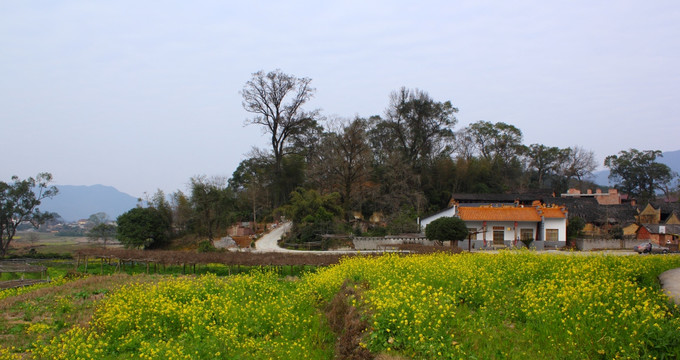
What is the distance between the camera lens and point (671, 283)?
28.1 ft

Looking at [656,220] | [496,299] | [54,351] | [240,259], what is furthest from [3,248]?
[656,220]

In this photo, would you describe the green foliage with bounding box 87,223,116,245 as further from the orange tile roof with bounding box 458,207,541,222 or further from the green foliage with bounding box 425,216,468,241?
the orange tile roof with bounding box 458,207,541,222

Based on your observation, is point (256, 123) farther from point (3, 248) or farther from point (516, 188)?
point (516, 188)

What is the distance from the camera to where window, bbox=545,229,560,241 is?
35.8m

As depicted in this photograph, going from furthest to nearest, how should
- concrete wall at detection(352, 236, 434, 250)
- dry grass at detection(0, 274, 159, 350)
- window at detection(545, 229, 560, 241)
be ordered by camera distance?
window at detection(545, 229, 560, 241) < concrete wall at detection(352, 236, 434, 250) < dry grass at detection(0, 274, 159, 350)

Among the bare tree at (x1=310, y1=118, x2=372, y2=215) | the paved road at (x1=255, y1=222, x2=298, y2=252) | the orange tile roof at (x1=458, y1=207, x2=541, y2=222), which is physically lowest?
the paved road at (x1=255, y1=222, x2=298, y2=252)

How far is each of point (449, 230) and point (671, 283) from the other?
23.1 metres

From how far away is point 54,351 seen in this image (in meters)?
8.62

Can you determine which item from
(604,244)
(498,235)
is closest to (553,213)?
(498,235)

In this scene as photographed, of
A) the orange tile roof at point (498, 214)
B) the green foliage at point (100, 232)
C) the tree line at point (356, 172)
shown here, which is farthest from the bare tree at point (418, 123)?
the green foliage at point (100, 232)

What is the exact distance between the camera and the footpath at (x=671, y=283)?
24.9 feet

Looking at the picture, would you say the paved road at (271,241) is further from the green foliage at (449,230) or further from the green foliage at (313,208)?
the green foliage at (449,230)

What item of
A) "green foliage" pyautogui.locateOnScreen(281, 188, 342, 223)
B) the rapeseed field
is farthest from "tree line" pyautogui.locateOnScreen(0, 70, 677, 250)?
the rapeseed field

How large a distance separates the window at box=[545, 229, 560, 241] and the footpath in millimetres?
27855
